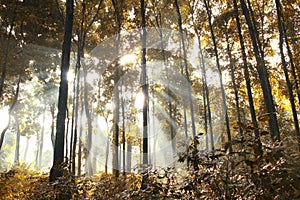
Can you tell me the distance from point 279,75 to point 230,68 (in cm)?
260

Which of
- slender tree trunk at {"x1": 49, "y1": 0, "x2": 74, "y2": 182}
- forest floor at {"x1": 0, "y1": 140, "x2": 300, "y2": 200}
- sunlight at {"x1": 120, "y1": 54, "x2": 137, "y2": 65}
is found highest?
sunlight at {"x1": 120, "y1": 54, "x2": 137, "y2": 65}

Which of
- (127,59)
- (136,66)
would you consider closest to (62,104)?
(127,59)

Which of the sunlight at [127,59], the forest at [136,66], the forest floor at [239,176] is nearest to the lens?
the forest floor at [239,176]

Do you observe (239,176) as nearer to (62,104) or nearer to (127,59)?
(62,104)

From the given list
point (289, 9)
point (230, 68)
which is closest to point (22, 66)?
point (230, 68)

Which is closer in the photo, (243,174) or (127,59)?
(243,174)

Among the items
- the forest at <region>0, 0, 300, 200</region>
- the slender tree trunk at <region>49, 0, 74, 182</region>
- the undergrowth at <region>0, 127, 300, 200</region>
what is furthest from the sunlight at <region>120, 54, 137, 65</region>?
the undergrowth at <region>0, 127, 300, 200</region>

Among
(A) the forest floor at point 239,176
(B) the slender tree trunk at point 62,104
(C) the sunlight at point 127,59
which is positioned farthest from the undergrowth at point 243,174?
(C) the sunlight at point 127,59

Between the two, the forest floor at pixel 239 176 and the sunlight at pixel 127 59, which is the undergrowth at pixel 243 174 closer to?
the forest floor at pixel 239 176

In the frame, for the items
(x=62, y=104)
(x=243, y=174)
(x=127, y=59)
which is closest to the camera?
(x=243, y=174)

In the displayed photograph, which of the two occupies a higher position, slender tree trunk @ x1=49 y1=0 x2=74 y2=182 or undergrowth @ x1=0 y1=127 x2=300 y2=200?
slender tree trunk @ x1=49 y1=0 x2=74 y2=182

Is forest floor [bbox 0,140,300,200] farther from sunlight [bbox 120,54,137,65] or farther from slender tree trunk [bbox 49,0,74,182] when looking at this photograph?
sunlight [bbox 120,54,137,65]

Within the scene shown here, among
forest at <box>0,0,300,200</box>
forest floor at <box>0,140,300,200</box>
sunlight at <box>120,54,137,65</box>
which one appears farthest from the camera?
sunlight at <box>120,54,137,65</box>

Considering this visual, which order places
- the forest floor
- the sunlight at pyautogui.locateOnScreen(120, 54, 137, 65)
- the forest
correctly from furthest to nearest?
the sunlight at pyautogui.locateOnScreen(120, 54, 137, 65), the forest, the forest floor
